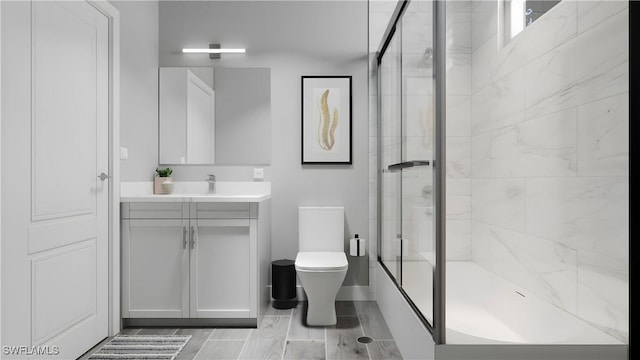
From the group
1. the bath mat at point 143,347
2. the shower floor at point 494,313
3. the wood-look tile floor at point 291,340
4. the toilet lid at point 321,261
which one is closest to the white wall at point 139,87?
the bath mat at point 143,347

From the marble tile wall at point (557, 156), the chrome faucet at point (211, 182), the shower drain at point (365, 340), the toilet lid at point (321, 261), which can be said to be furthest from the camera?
the chrome faucet at point (211, 182)

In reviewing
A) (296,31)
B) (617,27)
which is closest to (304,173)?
(296,31)

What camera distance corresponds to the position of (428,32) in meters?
1.58

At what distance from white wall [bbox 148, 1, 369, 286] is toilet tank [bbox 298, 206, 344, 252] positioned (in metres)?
0.15

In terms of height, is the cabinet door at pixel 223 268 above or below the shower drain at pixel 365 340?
above

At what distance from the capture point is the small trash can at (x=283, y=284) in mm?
2848

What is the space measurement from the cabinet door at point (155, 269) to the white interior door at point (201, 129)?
0.74 meters

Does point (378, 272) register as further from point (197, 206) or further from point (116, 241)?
point (116, 241)

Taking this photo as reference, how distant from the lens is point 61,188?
192 cm

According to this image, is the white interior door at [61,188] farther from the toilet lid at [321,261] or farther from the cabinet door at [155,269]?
the toilet lid at [321,261]

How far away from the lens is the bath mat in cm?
206

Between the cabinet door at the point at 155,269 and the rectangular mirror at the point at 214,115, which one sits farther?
the rectangular mirror at the point at 214,115

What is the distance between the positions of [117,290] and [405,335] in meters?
1.84

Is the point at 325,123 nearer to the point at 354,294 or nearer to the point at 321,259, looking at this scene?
the point at 321,259
